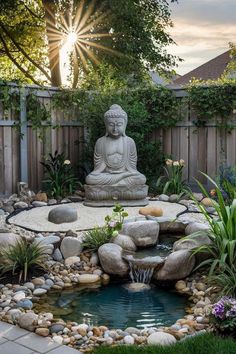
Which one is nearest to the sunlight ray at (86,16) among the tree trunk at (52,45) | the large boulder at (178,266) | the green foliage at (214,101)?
the tree trunk at (52,45)

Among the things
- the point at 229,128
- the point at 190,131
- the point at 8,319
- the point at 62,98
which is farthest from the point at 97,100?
the point at 8,319

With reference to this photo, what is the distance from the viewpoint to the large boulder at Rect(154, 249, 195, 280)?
183 inches

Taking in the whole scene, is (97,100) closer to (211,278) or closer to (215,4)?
(215,4)

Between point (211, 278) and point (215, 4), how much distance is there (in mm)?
5682

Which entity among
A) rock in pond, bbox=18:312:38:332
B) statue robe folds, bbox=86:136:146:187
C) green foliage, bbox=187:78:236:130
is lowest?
rock in pond, bbox=18:312:38:332

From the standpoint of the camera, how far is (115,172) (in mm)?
7898

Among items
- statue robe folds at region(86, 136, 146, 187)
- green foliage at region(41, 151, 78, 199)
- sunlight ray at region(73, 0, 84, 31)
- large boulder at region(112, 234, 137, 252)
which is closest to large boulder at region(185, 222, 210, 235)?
large boulder at region(112, 234, 137, 252)

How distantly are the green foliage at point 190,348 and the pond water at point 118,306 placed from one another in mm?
692

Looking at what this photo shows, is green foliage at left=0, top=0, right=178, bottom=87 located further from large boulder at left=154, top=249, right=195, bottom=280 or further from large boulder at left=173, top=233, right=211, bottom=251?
large boulder at left=154, top=249, right=195, bottom=280

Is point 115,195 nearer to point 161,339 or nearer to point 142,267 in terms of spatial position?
point 142,267

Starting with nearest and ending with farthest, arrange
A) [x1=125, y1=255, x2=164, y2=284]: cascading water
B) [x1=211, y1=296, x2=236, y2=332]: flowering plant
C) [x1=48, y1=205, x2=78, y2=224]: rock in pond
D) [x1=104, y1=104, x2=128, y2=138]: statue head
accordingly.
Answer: [x1=211, y1=296, x2=236, y2=332]: flowering plant
[x1=125, y1=255, x2=164, y2=284]: cascading water
[x1=48, y1=205, x2=78, y2=224]: rock in pond
[x1=104, y1=104, x2=128, y2=138]: statue head

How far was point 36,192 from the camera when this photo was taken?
28.5 ft

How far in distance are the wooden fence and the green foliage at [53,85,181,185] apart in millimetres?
205

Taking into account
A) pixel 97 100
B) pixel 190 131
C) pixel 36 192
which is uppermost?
pixel 97 100
